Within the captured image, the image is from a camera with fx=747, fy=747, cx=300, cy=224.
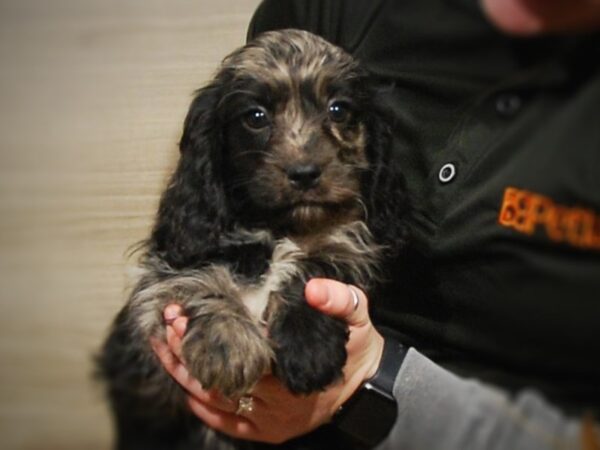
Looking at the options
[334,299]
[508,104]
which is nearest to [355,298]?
[334,299]

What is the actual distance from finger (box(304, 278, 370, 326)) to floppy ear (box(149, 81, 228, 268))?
6.9 inches

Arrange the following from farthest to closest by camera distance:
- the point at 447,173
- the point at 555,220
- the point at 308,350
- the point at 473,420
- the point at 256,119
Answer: the point at 256,119, the point at 308,350, the point at 447,173, the point at 473,420, the point at 555,220

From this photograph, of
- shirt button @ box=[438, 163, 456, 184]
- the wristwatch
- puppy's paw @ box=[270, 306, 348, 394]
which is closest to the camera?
shirt button @ box=[438, 163, 456, 184]

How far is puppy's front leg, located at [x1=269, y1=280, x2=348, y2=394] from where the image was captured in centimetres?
99

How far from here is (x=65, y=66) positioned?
1.24 metres

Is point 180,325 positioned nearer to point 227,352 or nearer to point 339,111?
point 227,352

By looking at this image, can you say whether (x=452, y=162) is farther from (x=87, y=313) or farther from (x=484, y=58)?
(x=87, y=313)

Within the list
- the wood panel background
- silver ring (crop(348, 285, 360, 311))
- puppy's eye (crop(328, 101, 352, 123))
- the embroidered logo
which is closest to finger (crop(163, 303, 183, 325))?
the wood panel background

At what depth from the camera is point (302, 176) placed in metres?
1.01

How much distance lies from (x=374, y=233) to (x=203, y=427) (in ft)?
1.49

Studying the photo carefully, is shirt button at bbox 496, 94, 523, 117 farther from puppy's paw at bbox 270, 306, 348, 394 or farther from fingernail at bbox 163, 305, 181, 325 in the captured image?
fingernail at bbox 163, 305, 181, 325

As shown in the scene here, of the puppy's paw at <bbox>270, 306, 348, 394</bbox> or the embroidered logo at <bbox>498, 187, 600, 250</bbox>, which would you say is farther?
the puppy's paw at <bbox>270, 306, 348, 394</bbox>

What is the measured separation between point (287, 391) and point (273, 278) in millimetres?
168

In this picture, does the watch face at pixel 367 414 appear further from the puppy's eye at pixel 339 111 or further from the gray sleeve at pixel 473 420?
the puppy's eye at pixel 339 111
